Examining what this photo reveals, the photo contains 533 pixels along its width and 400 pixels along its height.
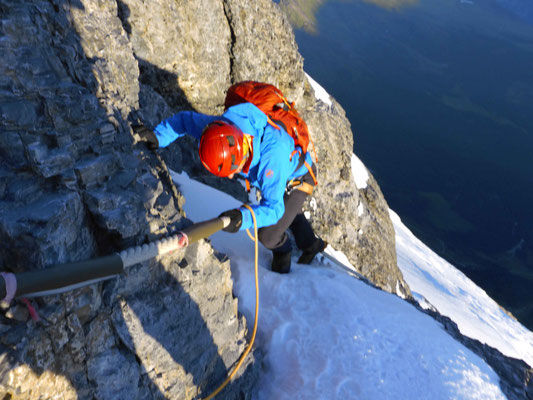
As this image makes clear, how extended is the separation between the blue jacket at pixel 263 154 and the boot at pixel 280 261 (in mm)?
1563

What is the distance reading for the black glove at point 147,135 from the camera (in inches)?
201

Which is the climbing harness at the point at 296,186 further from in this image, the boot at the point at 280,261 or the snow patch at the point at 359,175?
the snow patch at the point at 359,175

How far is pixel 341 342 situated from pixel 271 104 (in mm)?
3997

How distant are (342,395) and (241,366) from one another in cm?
143

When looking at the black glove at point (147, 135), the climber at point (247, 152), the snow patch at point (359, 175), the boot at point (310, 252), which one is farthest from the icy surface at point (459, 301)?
the black glove at point (147, 135)

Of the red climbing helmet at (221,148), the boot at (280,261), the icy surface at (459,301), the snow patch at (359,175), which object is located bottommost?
the icy surface at (459,301)

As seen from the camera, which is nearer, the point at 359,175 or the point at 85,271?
the point at 85,271

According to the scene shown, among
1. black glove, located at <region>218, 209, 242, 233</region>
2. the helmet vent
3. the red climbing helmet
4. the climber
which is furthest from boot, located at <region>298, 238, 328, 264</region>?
the helmet vent

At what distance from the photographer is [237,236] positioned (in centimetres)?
709

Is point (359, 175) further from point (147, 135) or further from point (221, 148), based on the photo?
point (221, 148)

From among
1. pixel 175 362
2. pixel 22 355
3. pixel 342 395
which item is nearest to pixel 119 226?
pixel 22 355

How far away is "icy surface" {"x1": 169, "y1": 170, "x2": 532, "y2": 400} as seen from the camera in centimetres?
493

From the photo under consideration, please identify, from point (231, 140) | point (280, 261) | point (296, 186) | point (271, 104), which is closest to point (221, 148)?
point (231, 140)

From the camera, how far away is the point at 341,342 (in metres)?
5.36
